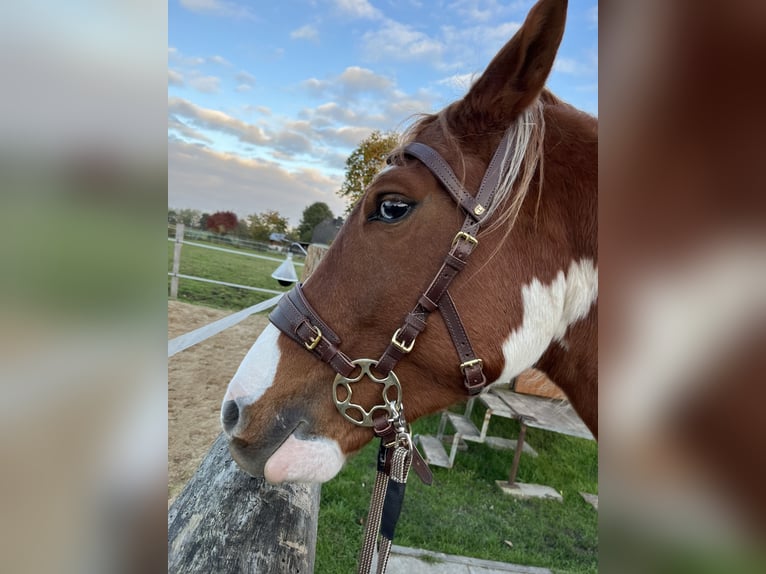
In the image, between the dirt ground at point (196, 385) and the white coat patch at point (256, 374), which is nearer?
the white coat patch at point (256, 374)

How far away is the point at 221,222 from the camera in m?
16.2

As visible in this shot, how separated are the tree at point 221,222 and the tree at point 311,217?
17.1 m

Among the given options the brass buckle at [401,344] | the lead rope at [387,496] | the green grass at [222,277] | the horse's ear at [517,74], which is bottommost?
the green grass at [222,277]

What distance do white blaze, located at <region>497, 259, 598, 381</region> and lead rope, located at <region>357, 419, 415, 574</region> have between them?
0.44 m

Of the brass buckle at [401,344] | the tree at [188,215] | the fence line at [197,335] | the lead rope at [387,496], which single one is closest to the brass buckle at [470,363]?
the brass buckle at [401,344]

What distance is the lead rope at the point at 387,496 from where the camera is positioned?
136 cm

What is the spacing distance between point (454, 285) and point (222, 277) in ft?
55.1

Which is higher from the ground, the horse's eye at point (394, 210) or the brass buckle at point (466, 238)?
the horse's eye at point (394, 210)

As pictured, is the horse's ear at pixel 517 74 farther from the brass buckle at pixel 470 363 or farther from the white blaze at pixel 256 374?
the white blaze at pixel 256 374

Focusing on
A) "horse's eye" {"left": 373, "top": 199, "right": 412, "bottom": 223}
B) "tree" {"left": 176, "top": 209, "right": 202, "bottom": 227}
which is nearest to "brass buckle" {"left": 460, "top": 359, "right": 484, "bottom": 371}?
"horse's eye" {"left": 373, "top": 199, "right": 412, "bottom": 223}

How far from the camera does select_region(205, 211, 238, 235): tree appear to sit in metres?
15.4

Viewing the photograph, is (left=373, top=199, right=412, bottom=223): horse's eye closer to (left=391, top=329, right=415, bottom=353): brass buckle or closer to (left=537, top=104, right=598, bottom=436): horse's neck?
(left=391, top=329, right=415, bottom=353): brass buckle
